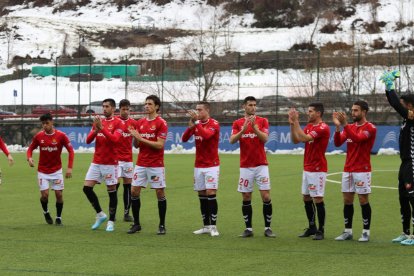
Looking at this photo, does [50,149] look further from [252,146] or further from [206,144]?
[252,146]

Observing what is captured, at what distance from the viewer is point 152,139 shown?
52.0 ft

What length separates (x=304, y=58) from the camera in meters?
54.2

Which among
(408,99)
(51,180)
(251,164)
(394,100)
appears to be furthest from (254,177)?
(51,180)

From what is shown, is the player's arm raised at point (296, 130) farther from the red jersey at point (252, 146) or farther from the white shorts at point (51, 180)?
the white shorts at point (51, 180)

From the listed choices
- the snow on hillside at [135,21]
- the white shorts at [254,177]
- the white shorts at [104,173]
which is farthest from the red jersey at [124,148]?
the snow on hillside at [135,21]

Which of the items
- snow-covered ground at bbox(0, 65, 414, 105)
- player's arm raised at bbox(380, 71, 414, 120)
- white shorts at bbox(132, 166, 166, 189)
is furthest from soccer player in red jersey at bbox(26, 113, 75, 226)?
snow-covered ground at bbox(0, 65, 414, 105)

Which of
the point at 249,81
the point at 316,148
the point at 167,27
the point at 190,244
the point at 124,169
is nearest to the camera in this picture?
the point at 190,244

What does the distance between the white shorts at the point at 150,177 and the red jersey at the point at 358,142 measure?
3.27 meters

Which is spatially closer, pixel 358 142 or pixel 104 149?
pixel 358 142

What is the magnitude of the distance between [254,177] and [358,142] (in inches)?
80.6

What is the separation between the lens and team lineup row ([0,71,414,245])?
47.2 feet

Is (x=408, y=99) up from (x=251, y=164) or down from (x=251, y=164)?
up

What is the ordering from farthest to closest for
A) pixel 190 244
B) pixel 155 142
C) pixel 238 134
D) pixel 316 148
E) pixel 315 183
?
pixel 155 142
pixel 238 134
pixel 316 148
pixel 315 183
pixel 190 244

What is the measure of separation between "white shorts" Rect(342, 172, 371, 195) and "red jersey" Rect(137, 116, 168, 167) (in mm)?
3375
